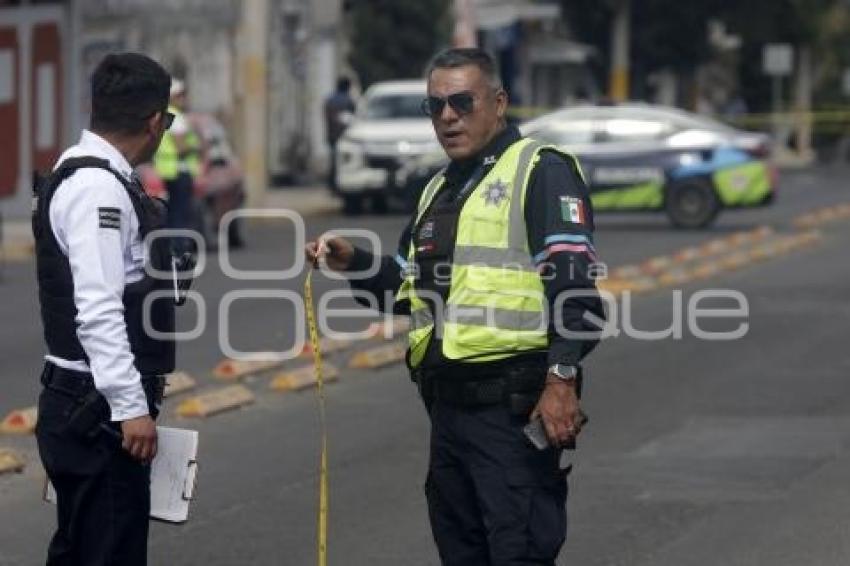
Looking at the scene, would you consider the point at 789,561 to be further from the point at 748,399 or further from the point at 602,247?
the point at 602,247

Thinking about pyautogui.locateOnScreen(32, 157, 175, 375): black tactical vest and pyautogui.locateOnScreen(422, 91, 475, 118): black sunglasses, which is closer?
pyautogui.locateOnScreen(32, 157, 175, 375): black tactical vest

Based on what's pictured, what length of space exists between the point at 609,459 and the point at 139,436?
18.2 feet

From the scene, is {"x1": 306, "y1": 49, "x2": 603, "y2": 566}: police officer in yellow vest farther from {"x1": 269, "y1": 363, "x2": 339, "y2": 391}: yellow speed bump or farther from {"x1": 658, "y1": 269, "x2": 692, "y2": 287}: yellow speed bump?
{"x1": 658, "y1": 269, "x2": 692, "y2": 287}: yellow speed bump

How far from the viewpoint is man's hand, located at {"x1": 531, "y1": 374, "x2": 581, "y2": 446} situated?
6094mm

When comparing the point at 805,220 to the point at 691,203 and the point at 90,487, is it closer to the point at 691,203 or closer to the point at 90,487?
the point at 691,203

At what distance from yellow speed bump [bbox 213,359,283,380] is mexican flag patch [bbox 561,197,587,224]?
8.37m

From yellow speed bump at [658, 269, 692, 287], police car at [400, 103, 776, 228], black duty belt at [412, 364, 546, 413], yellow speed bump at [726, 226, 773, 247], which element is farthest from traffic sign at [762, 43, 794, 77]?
black duty belt at [412, 364, 546, 413]

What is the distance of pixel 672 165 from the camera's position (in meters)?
29.0

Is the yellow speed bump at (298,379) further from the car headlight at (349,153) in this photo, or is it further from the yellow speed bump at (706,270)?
the car headlight at (349,153)

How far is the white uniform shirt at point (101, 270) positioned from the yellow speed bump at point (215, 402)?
6.62 metres

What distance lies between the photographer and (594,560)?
29.1 ft

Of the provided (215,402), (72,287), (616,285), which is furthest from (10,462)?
(616,285)

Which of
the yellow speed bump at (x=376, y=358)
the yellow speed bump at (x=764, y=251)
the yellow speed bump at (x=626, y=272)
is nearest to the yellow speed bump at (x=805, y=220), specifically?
the yellow speed bump at (x=764, y=251)

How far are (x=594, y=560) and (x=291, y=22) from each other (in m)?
35.5
